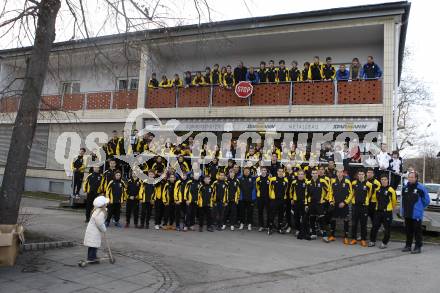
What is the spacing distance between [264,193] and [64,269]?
6.78m

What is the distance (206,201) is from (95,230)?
17.7 feet

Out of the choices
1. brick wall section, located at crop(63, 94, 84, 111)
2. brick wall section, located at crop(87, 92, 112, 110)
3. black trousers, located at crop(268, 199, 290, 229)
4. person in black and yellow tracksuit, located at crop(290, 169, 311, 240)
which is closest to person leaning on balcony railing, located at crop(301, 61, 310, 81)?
person in black and yellow tracksuit, located at crop(290, 169, 311, 240)

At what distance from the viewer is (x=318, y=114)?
50.6ft

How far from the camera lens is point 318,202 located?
37.8 ft

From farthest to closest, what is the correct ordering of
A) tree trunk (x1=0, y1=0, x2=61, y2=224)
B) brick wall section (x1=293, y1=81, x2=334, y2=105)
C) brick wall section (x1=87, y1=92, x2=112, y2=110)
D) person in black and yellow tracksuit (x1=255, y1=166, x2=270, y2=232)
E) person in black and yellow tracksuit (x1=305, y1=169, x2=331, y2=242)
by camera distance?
brick wall section (x1=87, y1=92, x2=112, y2=110), brick wall section (x1=293, y1=81, x2=334, y2=105), person in black and yellow tracksuit (x1=255, y1=166, x2=270, y2=232), person in black and yellow tracksuit (x1=305, y1=169, x2=331, y2=242), tree trunk (x1=0, y1=0, x2=61, y2=224)

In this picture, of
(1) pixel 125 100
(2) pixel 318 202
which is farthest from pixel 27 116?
(1) pixel 125 100

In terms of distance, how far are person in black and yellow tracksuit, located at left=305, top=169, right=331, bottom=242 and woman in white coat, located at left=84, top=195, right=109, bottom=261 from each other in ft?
19.6

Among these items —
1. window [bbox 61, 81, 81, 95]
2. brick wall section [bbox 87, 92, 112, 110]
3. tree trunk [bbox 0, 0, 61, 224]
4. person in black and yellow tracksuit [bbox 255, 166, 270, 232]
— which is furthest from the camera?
window [bbox 61, 81, 81, 95]

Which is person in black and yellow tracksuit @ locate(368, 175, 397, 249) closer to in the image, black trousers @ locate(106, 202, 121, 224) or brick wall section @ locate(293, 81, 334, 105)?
brick wall section @ locate(293, 81, 334, 105)

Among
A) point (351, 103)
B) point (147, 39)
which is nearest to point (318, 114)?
point (351, 103)

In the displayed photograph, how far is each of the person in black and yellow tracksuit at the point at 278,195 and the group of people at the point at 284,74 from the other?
16.0 ft

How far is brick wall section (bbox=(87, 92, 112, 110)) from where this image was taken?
69.3 ft

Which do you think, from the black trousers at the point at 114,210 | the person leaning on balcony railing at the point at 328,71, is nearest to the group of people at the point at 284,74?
the person leaning on balcony railing at the point at 328,71

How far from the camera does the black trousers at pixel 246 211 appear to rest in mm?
13094
